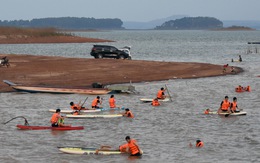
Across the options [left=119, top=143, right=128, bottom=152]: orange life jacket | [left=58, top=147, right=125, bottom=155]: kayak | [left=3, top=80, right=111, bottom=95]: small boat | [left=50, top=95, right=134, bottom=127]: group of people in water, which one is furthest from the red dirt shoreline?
[left=119, top=143, right=128, bottom=152]: orange life jacket

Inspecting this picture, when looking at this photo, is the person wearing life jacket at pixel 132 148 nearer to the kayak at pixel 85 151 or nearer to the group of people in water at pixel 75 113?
the kayak at pixel 85 151

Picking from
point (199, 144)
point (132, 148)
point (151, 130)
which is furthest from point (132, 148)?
point (151, 130)

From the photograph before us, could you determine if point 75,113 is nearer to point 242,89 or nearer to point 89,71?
point 242,89

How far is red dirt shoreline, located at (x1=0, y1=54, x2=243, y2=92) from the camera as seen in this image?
5575 cm

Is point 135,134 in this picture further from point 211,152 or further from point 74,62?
point 74,62

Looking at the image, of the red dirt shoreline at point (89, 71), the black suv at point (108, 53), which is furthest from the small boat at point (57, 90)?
the black suv at point (108, 53)

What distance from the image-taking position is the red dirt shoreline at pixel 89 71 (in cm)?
5575

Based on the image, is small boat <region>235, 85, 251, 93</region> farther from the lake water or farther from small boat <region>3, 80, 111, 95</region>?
small boat <region>3, 80, 111, 95</region>

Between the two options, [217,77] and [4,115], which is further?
[217,77]

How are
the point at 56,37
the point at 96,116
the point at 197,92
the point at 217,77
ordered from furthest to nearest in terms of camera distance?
the point at 56,37 < the point at 217,77 < the point at 197,92 < the point at 96,116

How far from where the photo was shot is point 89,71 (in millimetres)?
62625

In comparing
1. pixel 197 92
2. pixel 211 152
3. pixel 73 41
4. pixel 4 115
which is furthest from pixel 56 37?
pixel 211 152

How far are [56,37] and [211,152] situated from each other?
399 ft

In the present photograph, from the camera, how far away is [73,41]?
154125 mm
